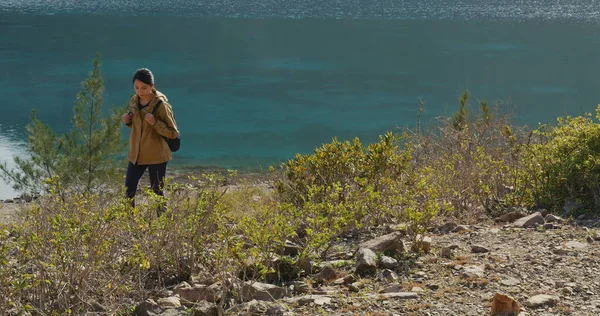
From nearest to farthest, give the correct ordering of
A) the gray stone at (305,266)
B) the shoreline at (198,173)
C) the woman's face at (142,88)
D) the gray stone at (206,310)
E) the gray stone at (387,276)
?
1. the gray stone at (206,310)
2. the gray stone at (387,276)
3. the gray stone at (305,266)
4. the woman's face at (142,88)
5. the shoreline at (198,173)

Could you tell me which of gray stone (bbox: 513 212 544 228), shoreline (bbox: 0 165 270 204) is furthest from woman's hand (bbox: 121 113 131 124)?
shoreline (bbox: 0 165 270 204)

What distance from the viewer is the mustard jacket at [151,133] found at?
693cm

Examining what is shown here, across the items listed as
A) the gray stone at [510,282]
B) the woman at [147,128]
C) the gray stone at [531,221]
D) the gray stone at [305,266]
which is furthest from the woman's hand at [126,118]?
the gray stone at [510,282]

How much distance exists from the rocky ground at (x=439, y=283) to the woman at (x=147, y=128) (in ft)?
7.17

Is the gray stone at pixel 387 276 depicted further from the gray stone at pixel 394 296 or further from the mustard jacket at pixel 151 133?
the mustard jacket at pixel 151 133

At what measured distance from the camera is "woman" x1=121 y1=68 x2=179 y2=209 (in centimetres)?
685

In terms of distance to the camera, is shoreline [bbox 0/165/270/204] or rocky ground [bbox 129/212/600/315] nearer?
rocky ground [bbox 129/212/600/315]

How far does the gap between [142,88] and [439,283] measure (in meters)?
3.40

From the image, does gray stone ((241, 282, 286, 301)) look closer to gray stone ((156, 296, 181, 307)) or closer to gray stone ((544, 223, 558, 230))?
gray stone ((156, 296, 181, 307))

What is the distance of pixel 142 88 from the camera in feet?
22.4

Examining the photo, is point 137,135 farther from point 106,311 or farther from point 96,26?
point 96,26

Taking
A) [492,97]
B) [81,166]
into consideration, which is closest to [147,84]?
[81,166]

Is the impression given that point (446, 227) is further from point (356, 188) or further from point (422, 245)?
point (422, 245)

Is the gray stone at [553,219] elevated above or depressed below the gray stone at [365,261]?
below
